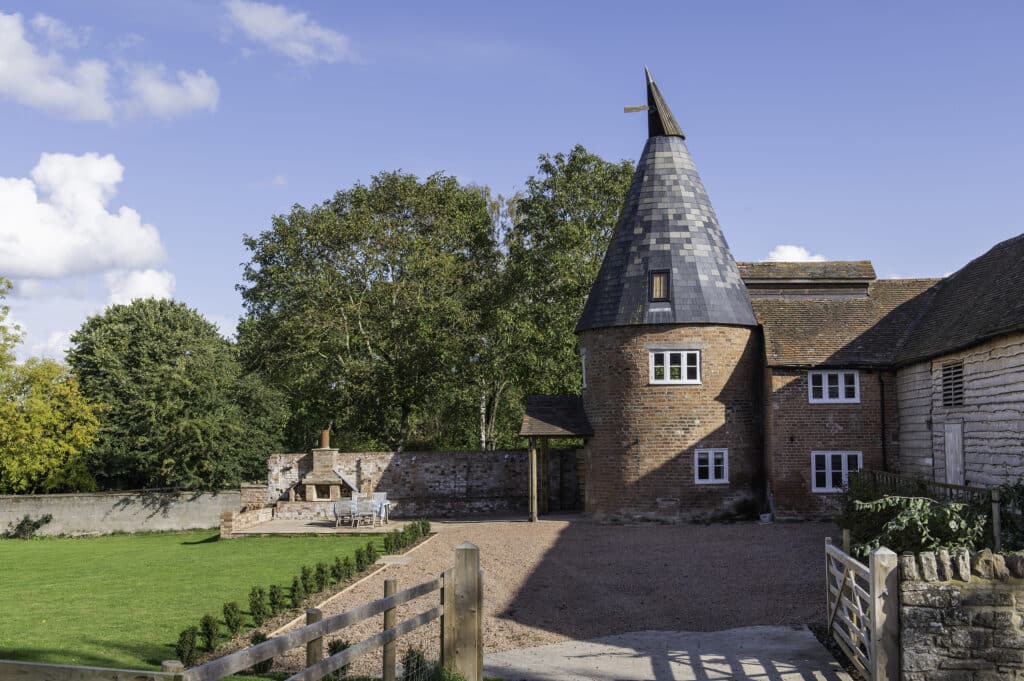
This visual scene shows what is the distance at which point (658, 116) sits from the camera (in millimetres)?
31375

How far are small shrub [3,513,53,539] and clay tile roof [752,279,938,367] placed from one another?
2948cm

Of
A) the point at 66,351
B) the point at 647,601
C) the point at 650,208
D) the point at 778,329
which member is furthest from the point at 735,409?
the point at 66,351

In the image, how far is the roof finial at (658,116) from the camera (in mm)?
31219

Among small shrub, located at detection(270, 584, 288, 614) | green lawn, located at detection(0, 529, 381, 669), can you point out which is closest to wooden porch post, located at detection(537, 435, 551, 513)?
green lawn, located at detection(0, 529, 381, 669)

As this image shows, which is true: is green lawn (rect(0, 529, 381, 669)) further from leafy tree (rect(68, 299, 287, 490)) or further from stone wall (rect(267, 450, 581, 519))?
leafy tree (rect(68, 299, 287, 490))

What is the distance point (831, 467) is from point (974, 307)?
266 inches

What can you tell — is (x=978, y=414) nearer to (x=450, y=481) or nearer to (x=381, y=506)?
(x=381, y=506)

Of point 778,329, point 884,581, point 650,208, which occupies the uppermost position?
point 650,208

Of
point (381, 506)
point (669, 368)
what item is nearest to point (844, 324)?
point (669, 368)

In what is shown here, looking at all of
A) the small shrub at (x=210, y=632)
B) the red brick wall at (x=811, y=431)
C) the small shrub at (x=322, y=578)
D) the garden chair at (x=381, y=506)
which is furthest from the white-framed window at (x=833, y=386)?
the small shrub at (x=210, y=632)

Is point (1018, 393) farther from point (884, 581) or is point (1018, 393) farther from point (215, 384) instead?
point (215, 384)

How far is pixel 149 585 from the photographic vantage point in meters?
19.2

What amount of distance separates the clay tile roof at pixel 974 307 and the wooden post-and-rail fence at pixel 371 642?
13648 mm

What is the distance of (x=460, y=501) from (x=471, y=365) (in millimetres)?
7795
